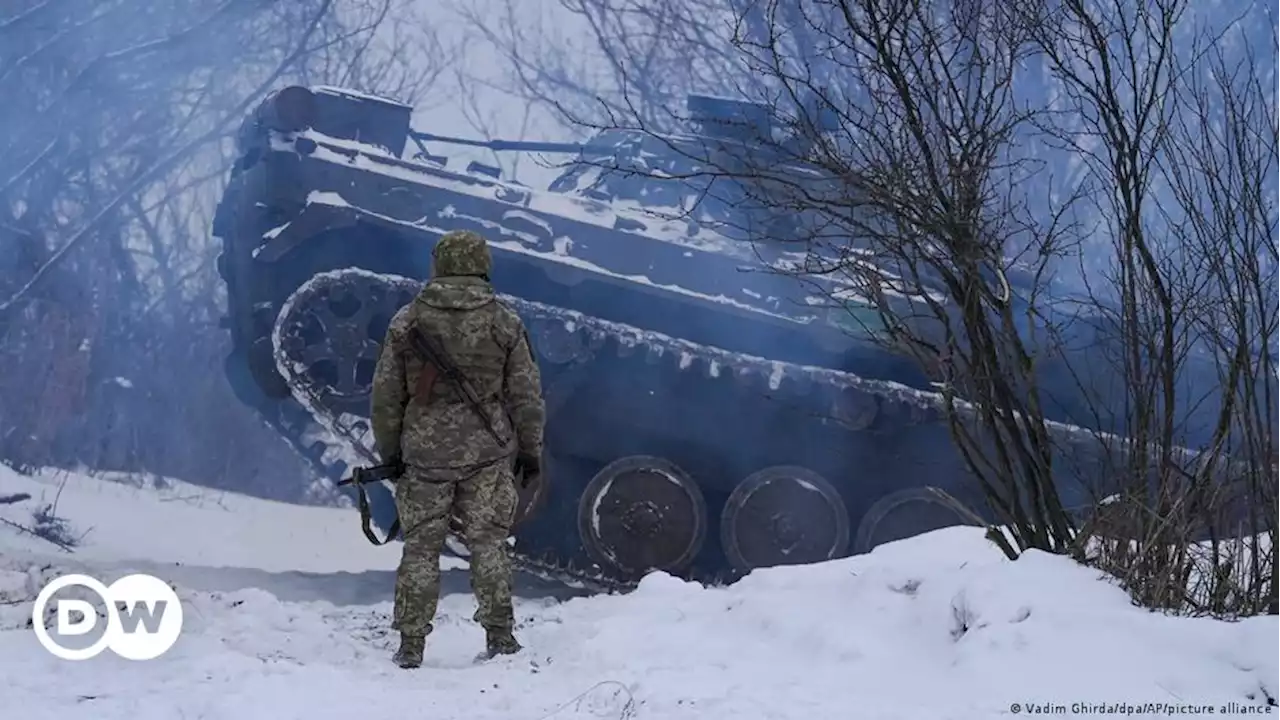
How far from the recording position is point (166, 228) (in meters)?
19.6

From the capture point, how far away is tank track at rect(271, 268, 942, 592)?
921 centimetres

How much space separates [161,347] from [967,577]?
1628cm

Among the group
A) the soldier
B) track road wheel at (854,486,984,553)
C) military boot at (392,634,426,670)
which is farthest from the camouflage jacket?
track road wheel at (854,486,984,553)

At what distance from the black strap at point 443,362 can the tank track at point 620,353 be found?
434cm

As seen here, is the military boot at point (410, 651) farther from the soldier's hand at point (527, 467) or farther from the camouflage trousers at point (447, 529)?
the soldier's hand at point (527, 467)

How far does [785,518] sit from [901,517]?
2.45 feet

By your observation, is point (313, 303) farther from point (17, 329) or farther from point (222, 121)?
point (17, 329)

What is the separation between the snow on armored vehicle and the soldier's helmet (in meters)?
4.13

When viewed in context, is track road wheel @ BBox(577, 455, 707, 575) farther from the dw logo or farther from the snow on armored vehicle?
the dw logo

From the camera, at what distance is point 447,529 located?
4.96m

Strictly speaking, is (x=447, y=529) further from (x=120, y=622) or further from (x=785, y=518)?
(x=785, y=518)

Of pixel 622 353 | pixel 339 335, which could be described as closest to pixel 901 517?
pixel 622 353

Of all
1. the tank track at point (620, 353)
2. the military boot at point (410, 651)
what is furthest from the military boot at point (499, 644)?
the tank track at point (620, 353)

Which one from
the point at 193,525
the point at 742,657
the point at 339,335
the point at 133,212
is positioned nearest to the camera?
the point at 742,657
